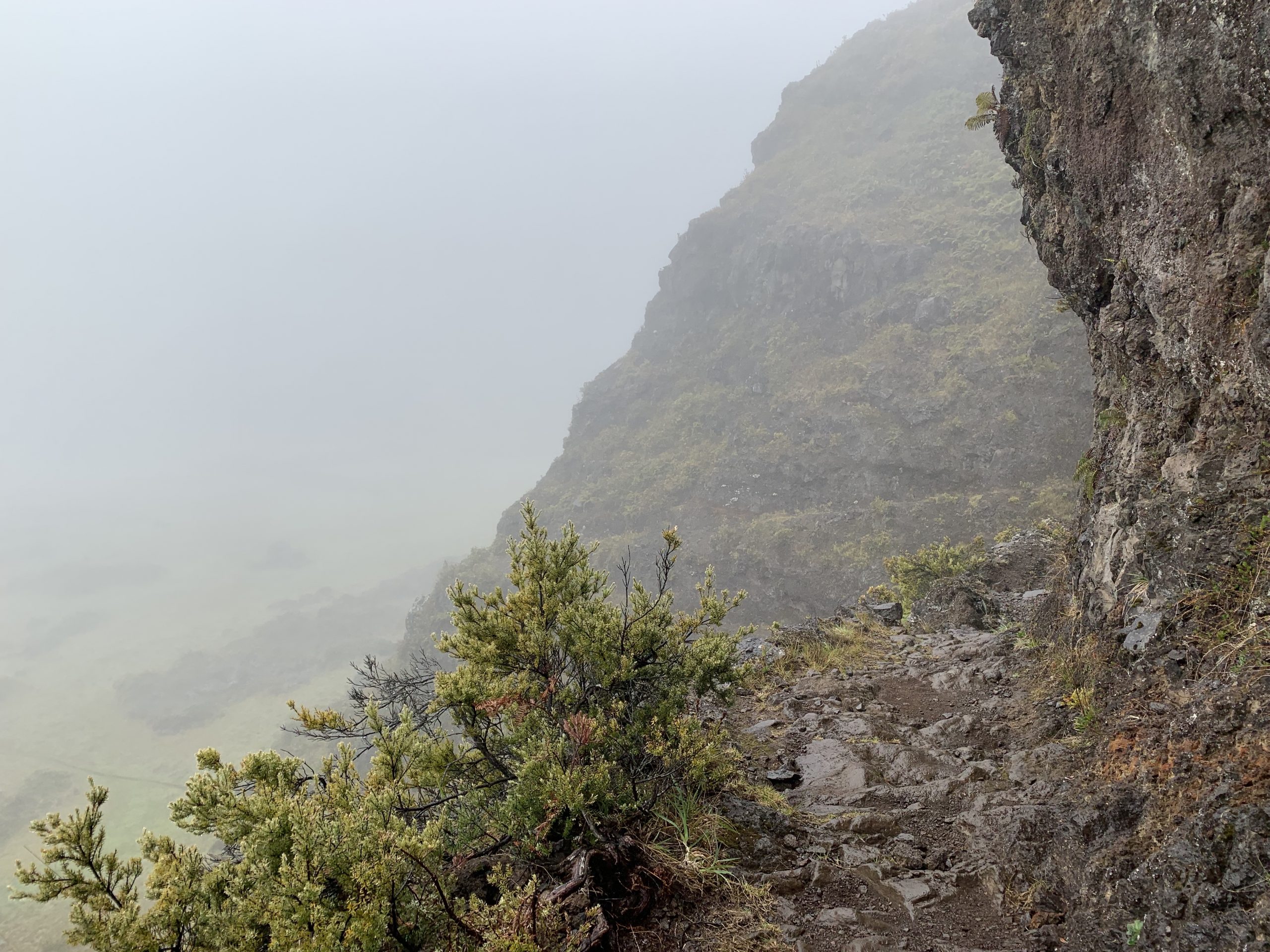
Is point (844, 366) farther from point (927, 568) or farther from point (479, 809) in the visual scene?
point (479, 809)

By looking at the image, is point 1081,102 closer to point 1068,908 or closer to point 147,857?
point 1068,908

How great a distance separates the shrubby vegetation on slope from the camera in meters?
2.40

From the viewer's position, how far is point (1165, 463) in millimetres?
4926

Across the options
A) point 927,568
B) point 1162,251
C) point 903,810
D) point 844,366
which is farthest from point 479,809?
point 844,366

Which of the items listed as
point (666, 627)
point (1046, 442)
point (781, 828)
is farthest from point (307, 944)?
point (1046, 442)

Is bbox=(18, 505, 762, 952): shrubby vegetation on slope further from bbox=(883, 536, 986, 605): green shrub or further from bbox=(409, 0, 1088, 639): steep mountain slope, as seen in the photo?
bbox=(409, 0, 1088, 639): steep mountain slope

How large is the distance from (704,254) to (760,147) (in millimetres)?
14860

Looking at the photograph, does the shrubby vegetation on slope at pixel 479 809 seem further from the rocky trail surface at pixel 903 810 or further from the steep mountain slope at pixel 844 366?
the steep mountain slope at pixel 844 366

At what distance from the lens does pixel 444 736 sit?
4.24m

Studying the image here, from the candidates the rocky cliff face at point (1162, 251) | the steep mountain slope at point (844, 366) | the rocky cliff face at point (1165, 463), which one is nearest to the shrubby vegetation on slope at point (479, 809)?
the rocky cliff face at point (1165, 463)

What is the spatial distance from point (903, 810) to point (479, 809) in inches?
124

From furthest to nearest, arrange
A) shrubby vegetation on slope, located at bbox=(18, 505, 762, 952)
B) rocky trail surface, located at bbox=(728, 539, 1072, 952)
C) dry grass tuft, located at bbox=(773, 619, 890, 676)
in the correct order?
1. dry grass tuft, located at bbox=(773, 619, 890, 676)
2. rocky trail surface, located at bbox=(728, 539, 1072, 952)
3. shrubby vegetation on slope, located at bbox=(18, 505, 762, 952)

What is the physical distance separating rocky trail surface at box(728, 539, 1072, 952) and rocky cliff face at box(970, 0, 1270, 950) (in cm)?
30

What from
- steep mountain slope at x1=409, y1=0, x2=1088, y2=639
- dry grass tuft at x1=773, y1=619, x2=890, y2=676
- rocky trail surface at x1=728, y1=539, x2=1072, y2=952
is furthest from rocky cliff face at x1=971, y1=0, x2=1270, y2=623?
steep mountain slope at x1=409, y1=0, x2=1088, y2=639
